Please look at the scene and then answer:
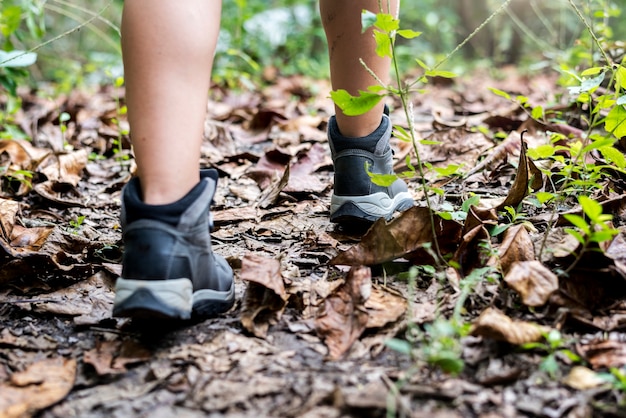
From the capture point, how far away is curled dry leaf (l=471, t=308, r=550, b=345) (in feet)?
3.51

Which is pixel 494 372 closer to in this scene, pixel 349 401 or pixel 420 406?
pixel 420 406

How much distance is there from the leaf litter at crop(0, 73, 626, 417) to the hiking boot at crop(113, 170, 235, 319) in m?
0.10

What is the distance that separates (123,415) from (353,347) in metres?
0.44

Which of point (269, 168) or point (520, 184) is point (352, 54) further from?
point (269, 168)

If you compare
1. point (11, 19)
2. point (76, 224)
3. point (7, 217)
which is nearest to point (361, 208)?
point (76, 224)

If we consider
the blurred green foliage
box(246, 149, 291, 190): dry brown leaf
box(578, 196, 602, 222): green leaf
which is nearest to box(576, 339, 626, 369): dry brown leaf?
box(578, 196, 602, 222): green leaf

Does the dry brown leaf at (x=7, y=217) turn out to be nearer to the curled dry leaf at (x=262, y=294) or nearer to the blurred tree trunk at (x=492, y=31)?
the curled dry leaf at (x=262, y=294)

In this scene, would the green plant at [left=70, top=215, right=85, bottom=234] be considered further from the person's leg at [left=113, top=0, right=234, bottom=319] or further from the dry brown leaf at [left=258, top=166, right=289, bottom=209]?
the person's leg at [left=113, top=0, right=234, bottom=319]

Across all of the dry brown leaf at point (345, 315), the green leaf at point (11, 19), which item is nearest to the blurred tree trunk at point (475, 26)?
the green leaf at point (11, 19)

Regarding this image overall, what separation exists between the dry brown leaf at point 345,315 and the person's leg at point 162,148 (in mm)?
285

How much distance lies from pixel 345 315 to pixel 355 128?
629mm

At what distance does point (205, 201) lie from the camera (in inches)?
47.9

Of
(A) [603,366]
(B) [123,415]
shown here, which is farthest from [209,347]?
(A) [603,366]

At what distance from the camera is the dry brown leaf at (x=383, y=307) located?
1210mm
